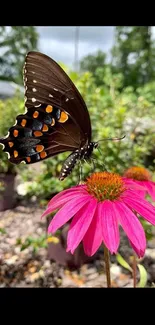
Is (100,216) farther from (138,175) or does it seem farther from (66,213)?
(138,175)

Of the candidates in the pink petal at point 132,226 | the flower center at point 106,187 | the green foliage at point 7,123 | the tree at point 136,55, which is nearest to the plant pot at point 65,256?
the green foliage at point 7,123

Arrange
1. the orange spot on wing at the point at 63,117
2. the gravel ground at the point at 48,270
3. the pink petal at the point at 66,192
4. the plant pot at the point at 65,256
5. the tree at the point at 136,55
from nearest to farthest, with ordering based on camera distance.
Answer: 1. the pink petal at the point at 66,192
2. the orange spot on wing at the point at 63,117
3. the gravel ground at the point at 48,270
4. the plant pot at the point at 65,256
5. the tree at the point at 136,55

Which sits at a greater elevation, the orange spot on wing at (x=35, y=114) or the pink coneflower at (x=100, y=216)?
the orange spot on wing at (x=35, y=114)

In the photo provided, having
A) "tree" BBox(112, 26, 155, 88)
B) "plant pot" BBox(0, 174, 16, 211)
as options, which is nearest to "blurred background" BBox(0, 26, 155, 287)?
"plant pot" BBox(0, 174, 16, 211)

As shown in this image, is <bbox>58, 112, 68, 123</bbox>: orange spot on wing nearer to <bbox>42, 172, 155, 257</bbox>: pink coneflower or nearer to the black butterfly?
the black butterfly

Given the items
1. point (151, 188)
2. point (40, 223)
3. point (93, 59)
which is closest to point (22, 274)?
point (40, 223)

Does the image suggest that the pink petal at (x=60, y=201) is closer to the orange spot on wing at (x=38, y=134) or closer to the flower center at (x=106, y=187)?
the flower center at (x=106, y=187)

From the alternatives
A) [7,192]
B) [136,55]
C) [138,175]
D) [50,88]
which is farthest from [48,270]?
[136,55]

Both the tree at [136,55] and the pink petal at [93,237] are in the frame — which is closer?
the pink petal at [93,237]
